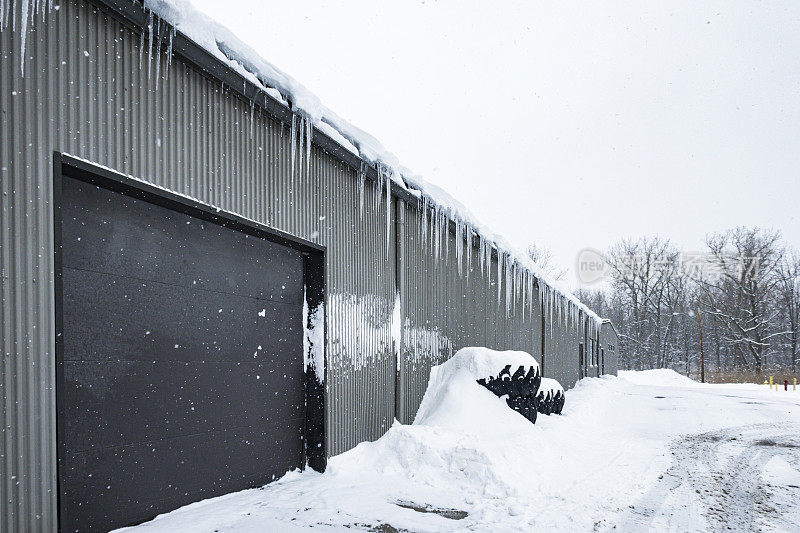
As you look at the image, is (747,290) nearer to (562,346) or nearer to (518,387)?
(562,346)

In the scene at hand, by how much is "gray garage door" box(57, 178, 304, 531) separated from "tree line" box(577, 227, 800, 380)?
36.6 meters

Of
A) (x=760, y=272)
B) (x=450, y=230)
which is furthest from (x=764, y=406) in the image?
(x=760, y=272)

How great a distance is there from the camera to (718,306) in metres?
42.7

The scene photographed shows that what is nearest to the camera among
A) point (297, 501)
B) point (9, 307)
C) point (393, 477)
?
point (9, 307)

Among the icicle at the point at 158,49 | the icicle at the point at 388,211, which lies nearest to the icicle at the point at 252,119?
the icicle at the point at 158,49

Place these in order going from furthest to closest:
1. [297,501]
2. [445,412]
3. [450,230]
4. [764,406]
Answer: [764,406] < [450,230] < [445,412] < [297,501]

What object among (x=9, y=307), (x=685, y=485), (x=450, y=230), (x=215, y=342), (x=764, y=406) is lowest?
(x=764, y=406)

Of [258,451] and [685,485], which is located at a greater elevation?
[258,451]

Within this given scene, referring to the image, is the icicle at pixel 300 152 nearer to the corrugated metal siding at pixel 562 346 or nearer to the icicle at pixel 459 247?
the icicle at pixel 459 247

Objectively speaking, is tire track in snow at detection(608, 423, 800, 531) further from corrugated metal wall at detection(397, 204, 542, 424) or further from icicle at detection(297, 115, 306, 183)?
icicle at detection(297, 115, 306, 183)

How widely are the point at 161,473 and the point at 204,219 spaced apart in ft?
7.82

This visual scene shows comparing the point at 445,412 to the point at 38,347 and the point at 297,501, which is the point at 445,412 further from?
the point at 38,347

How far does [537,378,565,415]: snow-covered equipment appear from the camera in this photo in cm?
973

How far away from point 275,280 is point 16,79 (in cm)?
334
